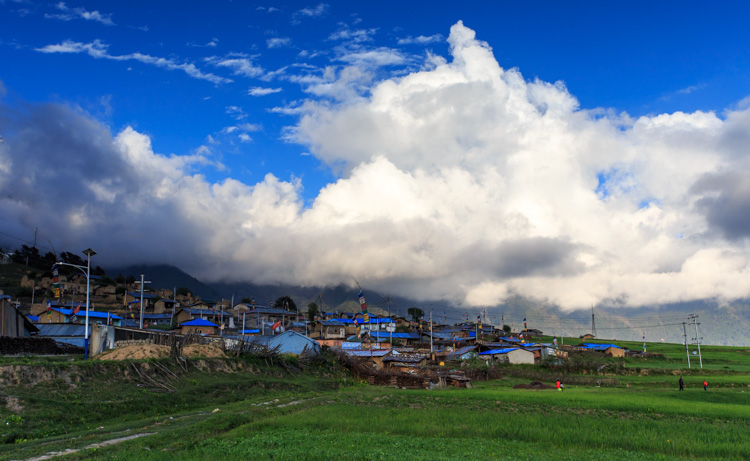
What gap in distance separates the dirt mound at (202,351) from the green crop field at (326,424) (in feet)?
12.3

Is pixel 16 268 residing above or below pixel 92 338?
above

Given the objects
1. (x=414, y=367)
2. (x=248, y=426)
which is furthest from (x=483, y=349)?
(x=248, y=426)

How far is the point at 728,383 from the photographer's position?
6450 centimetres

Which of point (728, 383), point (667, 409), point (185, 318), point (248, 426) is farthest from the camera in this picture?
point (185, 318)

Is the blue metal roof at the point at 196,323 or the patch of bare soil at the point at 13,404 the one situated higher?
the blue metal roof at the point at 196,323

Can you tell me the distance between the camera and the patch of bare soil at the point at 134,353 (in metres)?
42.4

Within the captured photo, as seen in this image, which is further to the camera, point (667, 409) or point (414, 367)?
point (414, 367)

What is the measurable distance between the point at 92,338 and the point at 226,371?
42.8 ft

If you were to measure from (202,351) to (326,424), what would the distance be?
26.8 meters

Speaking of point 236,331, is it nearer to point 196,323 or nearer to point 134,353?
point 196,323

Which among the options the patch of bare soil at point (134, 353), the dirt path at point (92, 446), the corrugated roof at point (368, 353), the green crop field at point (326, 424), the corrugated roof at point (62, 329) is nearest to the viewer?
the dirt path at point (92, 446)

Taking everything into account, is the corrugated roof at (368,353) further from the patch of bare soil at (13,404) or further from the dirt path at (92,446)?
the dirt path at (92,446)

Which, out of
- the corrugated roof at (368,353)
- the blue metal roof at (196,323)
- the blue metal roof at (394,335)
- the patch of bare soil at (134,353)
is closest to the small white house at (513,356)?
the corrugated roof at (368,353)

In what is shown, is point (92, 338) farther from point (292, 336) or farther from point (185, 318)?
point (185, 318)
